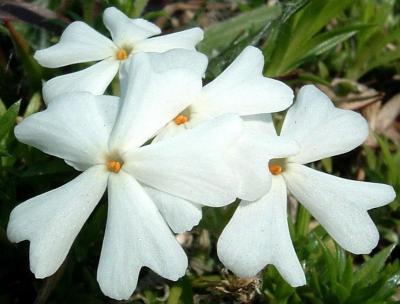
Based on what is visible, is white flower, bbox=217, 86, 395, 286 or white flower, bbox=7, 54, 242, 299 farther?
white flower, bbox=217, 86, 395, 286

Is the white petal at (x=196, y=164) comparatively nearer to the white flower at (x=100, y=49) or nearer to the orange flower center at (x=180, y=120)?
the orange flower center at (x=180, y=120)

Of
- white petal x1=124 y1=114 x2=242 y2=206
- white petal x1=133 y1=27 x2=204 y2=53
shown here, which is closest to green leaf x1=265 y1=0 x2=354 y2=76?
white petal x1=133 y1=27 x2=204 y2=53

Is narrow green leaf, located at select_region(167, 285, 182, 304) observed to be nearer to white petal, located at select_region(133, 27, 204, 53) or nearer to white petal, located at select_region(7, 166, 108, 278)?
white petal, located at select_region(7, 166, 108, 278)

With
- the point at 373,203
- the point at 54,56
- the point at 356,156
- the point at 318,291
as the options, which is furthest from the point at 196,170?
the point at 356,156

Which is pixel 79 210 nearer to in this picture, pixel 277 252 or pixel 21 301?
pixel 277 252

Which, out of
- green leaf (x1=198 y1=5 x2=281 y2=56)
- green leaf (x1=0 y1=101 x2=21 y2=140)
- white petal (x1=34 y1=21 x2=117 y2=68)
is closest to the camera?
white petal (x1=34 y1=21 x2=117 y2=68)

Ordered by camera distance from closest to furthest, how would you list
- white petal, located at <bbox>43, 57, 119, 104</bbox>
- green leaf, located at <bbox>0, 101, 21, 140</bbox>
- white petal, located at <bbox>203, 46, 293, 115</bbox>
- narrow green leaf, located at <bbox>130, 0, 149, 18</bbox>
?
white petal, located at <bbox>203, 46, 293, 115</bbox> → white petal, located at <bbox>43, 57, 119, 104</bbox> → green leaf, located at <bbox>0, 101, 21, 140</bbox> → narrow green leaf, located at <bbox>130, 0, 149, 18</bbox>

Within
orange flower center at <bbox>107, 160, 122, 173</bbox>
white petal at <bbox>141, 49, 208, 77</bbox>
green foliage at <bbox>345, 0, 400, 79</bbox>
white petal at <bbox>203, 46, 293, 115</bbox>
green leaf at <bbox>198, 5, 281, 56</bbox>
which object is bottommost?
green foliage at <bbox>345, 0, 400, 79</bbox>

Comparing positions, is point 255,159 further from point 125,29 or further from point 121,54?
point 125,29
